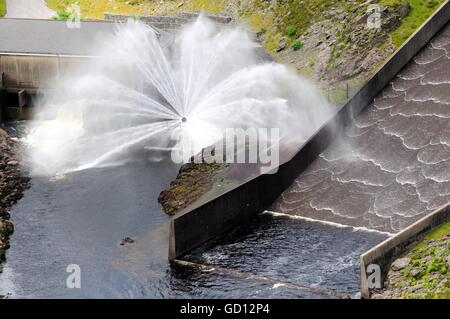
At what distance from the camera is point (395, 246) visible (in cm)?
4484

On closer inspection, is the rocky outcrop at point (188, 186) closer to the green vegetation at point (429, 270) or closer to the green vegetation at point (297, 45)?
the green vegetation at point (429, 270)

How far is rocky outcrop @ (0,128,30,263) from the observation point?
54.9m

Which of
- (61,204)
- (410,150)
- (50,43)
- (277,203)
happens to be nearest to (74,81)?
(50,43)

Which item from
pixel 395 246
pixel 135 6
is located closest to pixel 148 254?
pixel 395 246

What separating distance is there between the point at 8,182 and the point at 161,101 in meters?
18.2

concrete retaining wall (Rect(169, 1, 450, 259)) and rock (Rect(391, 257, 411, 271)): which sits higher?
concrete retaining wall (Rect(169, 1, 450, 259))

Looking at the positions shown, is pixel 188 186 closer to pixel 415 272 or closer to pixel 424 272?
pixel 415 272

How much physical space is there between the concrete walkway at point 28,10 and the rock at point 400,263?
251 ft

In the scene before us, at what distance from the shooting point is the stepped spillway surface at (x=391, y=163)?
2098 inches

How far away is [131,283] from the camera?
47375 millimetres

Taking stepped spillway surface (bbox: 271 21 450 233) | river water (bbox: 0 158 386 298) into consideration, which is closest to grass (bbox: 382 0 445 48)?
stepped spillway surface (bbox: 271 21 450 233)

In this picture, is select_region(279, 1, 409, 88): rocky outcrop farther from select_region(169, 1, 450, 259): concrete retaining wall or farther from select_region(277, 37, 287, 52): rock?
select_region(169, 1, 450, 259): concrete retaining wall

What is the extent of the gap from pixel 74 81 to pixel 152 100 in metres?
10.4

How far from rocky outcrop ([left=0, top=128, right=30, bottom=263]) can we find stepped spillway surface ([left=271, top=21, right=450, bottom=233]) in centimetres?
1857
